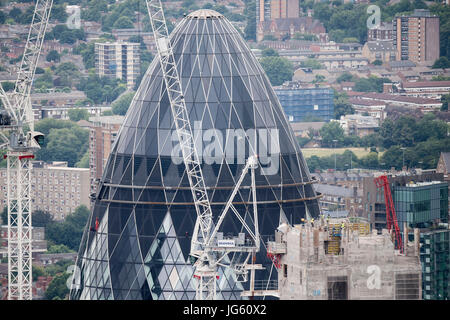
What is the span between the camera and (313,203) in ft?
324

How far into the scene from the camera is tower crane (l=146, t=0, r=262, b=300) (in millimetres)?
A: 91562

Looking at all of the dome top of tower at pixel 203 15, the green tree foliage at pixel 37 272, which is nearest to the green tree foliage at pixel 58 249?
the green tree foliage at pixel 37 272

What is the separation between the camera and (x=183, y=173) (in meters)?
96.1

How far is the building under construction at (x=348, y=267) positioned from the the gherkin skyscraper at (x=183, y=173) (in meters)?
17.0

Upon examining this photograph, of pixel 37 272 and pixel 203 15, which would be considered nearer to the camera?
pixel 203 15

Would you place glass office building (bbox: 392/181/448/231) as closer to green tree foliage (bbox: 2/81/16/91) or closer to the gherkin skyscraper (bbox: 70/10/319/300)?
green tree foliage (bbox: 2/81/16/91)

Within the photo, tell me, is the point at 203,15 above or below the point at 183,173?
above

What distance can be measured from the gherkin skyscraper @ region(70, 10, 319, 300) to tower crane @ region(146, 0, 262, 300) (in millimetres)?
633

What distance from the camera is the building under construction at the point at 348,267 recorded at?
251 feet

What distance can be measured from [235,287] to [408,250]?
18.2 metres

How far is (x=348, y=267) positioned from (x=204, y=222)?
733 inches

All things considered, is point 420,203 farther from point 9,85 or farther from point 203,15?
point 203,15

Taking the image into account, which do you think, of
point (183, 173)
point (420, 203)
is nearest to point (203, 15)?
point (183, 173)
